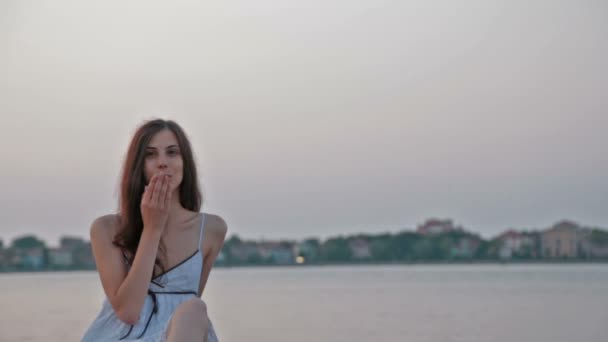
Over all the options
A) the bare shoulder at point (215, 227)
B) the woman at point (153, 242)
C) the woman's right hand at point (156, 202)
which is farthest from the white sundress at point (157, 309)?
the woman's right hand at point (156, 202)

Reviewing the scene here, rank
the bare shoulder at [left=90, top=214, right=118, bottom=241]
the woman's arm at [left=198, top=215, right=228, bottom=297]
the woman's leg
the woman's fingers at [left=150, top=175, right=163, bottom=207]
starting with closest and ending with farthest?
the woman's leg
the woman's fingers at [left=150, top=175, right=163, bottom=207]
the bare shoulder at [left=90, top=214, right=118, bottom=241]
the woman's arm at [left=198, top=215, right=228, bottom=297]

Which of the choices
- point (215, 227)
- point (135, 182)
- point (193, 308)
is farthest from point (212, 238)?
point (193, 308)

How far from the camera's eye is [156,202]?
8.34 feet

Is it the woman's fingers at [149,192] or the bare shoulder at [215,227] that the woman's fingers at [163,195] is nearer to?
the woman's fingers at [149,192]

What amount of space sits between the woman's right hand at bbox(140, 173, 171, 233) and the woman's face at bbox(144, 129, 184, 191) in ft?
0.38

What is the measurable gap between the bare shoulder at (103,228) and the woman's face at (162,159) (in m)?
0.16

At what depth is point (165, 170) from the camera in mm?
2705

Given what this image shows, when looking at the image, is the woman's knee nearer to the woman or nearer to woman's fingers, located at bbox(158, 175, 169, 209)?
the woman

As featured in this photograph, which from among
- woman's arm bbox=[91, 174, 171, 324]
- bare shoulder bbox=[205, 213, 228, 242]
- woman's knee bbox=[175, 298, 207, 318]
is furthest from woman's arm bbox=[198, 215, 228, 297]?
woman's knee bbox=[175, 298, 207, 318]

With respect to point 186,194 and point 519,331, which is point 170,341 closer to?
point 186,194

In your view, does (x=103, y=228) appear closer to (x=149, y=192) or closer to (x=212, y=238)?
(x=149, y=192)

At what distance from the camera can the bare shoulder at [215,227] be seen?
2.92 meters

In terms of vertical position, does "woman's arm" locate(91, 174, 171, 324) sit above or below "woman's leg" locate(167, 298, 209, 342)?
above

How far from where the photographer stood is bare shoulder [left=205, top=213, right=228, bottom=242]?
2.92 m
